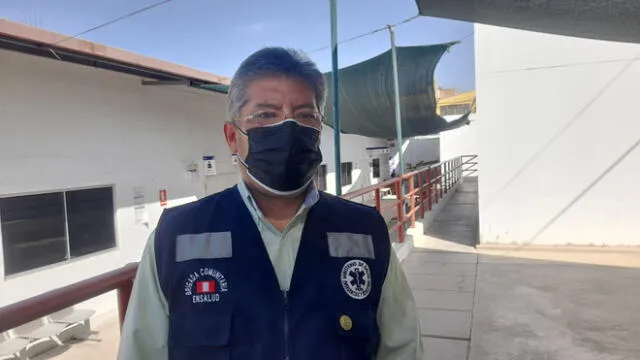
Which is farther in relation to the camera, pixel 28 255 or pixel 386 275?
pixel 28 255

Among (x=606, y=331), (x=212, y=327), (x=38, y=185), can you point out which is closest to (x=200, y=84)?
(x=38, y=185)

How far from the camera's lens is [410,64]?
26.9 ft

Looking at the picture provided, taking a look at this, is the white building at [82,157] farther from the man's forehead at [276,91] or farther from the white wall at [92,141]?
the man's forehead at [276,91]

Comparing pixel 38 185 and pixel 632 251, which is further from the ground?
pixel 38 185

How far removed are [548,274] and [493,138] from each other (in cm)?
196

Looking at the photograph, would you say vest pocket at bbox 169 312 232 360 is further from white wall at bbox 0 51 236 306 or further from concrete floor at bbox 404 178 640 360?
white wall at bbox 0 51 236 306

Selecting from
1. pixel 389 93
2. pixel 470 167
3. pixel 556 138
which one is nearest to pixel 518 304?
pixel 556 138

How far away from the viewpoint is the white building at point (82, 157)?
4.59m

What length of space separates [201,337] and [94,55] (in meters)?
4.75

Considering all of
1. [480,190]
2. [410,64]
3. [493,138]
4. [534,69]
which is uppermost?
[410,64]

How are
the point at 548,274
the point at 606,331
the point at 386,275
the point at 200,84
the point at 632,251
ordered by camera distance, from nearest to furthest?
the point at 386,275 → the point at 606,331 → the point at 548,274 → the point at 632,251 → the point at 200,84

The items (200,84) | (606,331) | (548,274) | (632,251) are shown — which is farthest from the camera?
(200,84)

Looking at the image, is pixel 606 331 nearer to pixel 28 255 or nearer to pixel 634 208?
pixel 634 208

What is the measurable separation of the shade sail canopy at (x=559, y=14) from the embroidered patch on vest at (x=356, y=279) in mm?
1558
